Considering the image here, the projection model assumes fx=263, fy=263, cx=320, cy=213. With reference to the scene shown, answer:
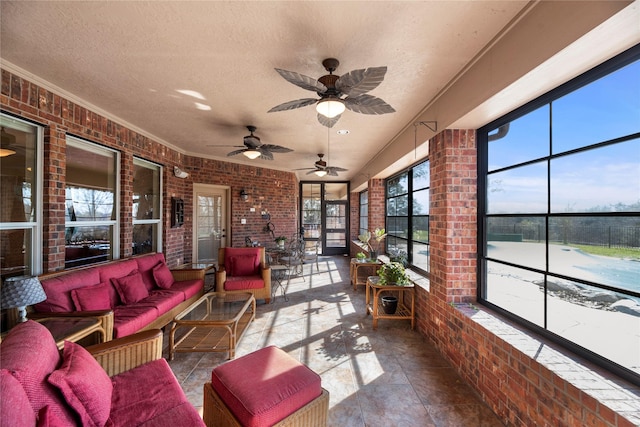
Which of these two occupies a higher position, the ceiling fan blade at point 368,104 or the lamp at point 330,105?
the ceiling fan blade at point 368,104

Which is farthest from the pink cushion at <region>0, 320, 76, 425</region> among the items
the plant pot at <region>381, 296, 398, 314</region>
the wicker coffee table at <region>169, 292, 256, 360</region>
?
the plant pot at <region>381, 296, 398, 314</region>

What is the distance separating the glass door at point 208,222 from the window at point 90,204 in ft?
7.19

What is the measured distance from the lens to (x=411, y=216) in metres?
4.31

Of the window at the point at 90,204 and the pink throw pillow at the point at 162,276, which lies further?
the pink throw pillow at the point at 162,276

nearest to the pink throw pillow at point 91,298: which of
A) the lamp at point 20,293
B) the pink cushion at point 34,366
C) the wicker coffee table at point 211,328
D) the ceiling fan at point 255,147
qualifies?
the lamp at point 20,293

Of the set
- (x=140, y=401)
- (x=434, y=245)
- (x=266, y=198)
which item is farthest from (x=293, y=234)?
(x=140, y=401)

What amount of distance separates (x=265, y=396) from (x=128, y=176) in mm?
3804

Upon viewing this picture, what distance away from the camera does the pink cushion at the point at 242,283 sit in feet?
12.8

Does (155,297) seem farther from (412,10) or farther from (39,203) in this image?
(412,10)

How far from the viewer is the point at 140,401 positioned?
1.45 metres

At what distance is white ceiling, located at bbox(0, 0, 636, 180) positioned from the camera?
5.26 feet

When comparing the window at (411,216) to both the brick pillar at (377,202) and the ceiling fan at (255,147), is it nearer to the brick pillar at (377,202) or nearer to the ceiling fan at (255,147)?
the brick pillar at (377,202)

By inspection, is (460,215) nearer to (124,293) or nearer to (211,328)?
(211,328)

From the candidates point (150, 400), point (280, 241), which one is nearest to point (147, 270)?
point (150, 400)
